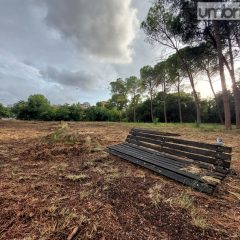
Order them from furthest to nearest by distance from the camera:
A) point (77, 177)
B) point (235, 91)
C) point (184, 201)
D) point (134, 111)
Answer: point (134, 111) < point (235, 91) < point (77, 177) < point (184, 201)

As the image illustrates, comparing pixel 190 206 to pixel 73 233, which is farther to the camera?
pixel 190 206

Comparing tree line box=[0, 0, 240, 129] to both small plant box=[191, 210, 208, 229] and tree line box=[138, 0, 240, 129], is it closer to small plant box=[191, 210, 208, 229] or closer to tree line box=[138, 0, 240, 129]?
tree line box=[138, 0, 240, 129]

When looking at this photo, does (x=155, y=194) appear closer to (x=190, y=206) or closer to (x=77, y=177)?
(x=190, y=206)

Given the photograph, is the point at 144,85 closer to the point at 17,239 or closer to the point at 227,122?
the point at 227,122

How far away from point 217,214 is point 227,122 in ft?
35.3

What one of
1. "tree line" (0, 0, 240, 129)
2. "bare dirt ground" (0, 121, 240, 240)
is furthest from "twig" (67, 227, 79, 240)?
"tree line" (0, 0, 240, 129)

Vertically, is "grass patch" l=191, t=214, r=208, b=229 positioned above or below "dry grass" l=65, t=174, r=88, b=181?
below

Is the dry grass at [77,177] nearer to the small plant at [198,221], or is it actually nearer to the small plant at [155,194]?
the small plant at [155,194]

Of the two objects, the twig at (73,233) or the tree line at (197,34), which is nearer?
the twig at (73,233)

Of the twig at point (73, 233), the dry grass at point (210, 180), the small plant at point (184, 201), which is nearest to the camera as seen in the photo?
the twig at point (73, 233)

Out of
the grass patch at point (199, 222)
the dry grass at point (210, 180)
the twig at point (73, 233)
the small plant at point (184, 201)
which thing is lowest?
the grass patch at point (199, 222)

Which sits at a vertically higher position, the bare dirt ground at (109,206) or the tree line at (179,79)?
the tree line at (179,79)

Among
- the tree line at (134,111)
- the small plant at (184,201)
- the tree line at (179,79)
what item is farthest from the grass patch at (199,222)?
the tree line at (134,111)

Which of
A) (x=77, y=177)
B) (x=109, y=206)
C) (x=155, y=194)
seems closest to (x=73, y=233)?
(x=109, y=206)
